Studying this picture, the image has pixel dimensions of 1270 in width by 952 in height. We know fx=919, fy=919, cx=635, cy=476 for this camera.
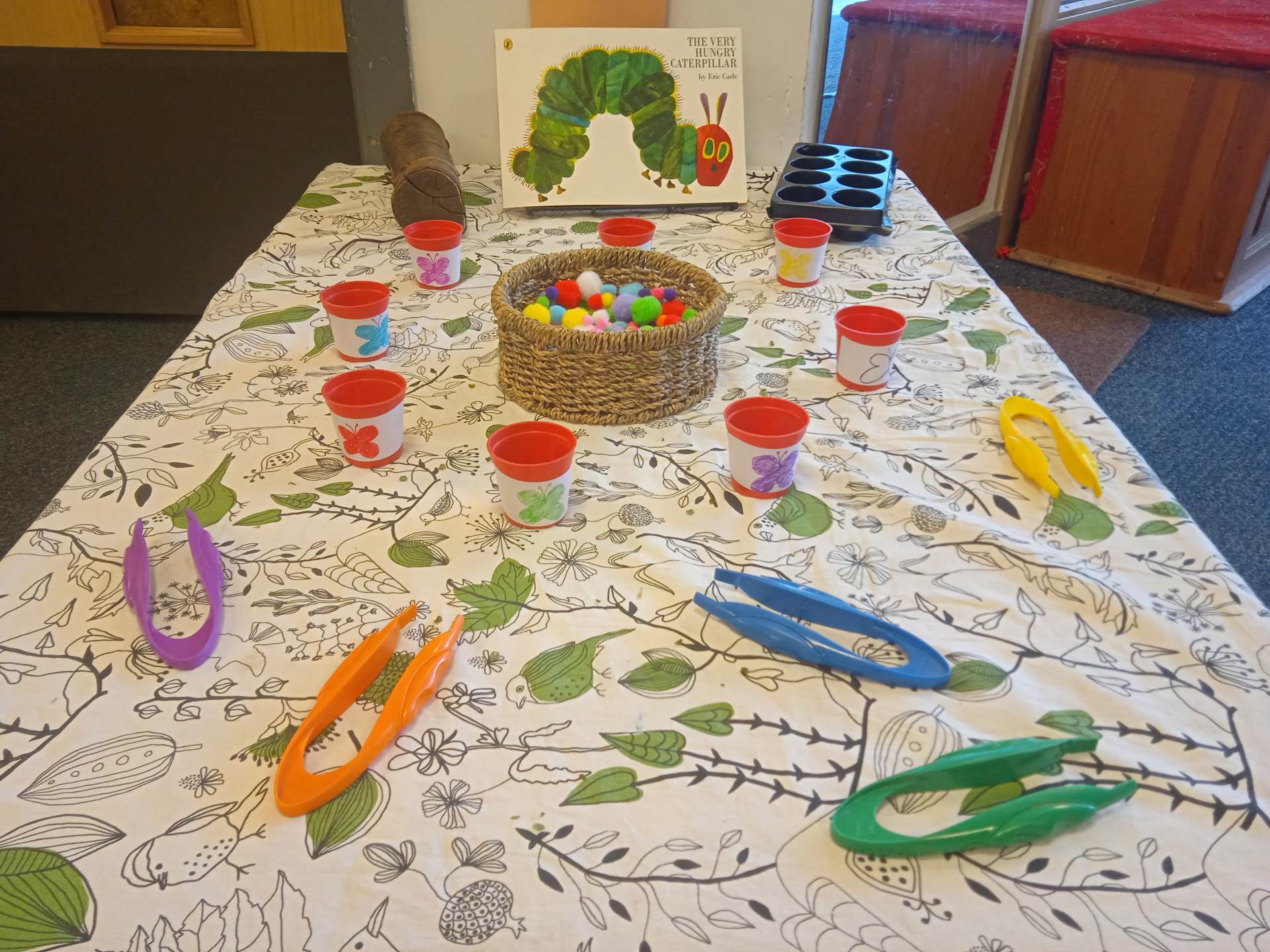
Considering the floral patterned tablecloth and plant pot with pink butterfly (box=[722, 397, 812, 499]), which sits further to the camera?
plant pot with pink butterfly (box=[722, 397, 812, 499])

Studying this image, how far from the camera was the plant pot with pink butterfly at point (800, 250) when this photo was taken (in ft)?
3.53

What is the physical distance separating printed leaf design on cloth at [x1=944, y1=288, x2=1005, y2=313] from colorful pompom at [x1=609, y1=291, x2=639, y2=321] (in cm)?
37

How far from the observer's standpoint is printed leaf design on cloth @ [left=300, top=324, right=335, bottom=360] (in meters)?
Answer: 0.98

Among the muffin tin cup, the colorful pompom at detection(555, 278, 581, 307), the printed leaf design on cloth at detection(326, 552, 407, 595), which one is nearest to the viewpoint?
the printed leaf design on cloth at detection(326, 552, 407, 595)

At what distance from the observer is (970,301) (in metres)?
1.06

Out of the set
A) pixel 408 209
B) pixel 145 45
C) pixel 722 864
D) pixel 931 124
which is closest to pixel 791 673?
pixel 722 864

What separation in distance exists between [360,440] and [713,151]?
0.79 meters

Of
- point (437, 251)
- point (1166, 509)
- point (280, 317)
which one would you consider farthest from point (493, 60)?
point (1166, 509)

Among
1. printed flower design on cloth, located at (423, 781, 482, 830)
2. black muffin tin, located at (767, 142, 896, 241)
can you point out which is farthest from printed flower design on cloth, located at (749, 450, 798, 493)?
black muffin tin, located at (767, 142, 896, 241)

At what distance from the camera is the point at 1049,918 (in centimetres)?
45

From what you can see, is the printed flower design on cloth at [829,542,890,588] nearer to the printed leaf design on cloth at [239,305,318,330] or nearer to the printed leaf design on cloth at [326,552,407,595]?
the printed leaf design on cloth at [326,552,407,595]

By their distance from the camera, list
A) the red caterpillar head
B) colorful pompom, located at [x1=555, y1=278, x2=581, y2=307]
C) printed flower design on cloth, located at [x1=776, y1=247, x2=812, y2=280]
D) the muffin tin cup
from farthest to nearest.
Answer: the red caterpillar head
printed flower design on cloth, located at [x1=776, y1=247, x2=812, y2=280]
colorful pompom, located at [x1=555, y1=278, x2=581, y2=307]
the muffin tin cup

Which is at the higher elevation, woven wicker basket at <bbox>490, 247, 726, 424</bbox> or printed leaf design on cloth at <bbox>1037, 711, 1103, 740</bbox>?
woven wicker basket at <bbox>490, 247, 726, 424</bbox>

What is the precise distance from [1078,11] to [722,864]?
2.60 meters
